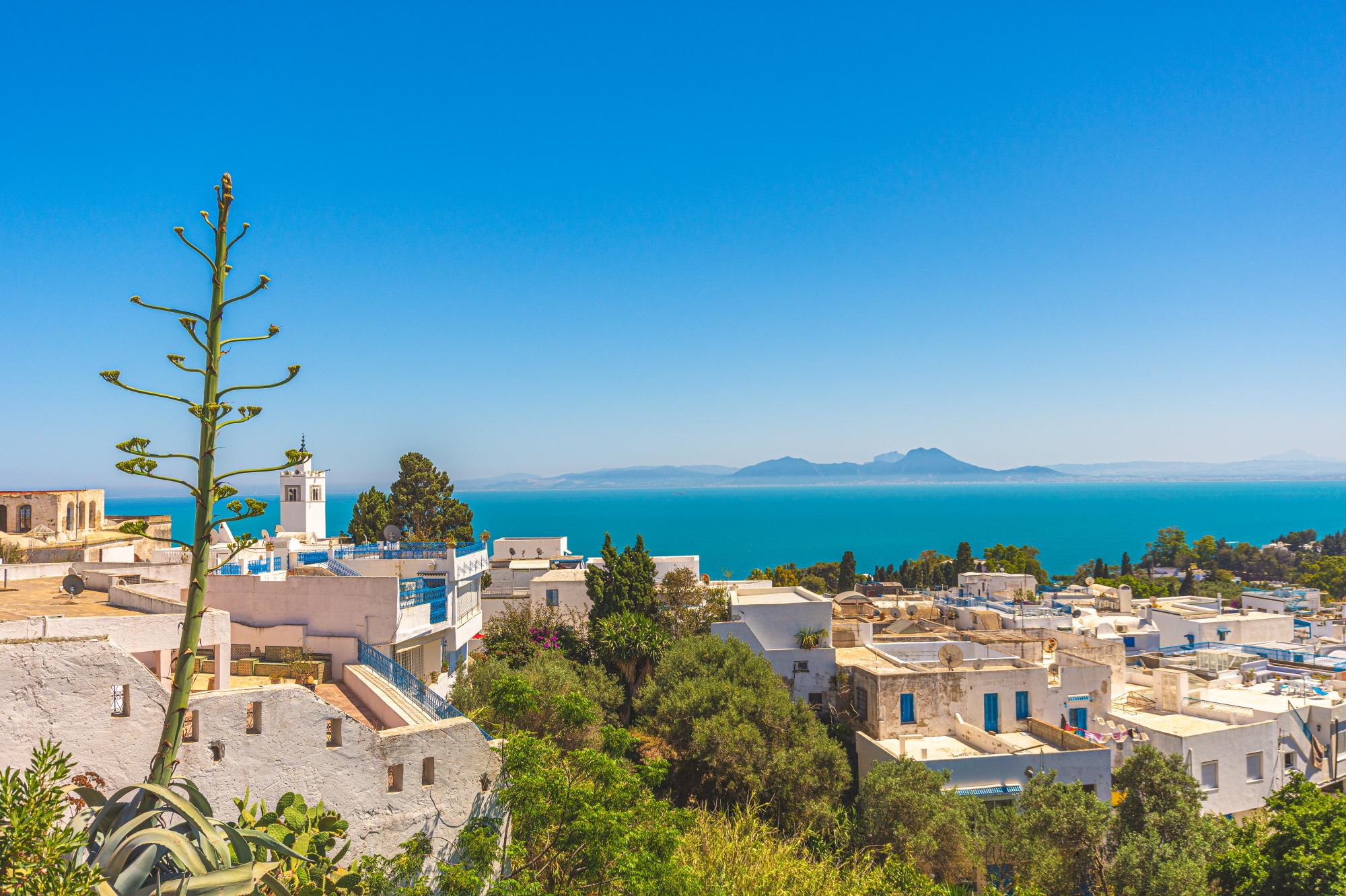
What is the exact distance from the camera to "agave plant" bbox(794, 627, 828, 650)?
84.8 feet

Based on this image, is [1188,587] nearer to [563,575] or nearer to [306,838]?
[563,575]

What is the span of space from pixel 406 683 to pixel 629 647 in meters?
13.4

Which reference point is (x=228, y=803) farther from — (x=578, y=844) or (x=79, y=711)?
(x=578, y=844)

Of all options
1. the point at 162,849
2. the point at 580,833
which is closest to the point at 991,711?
the point at 580,833

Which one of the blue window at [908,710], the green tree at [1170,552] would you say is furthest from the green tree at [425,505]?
the green tree at [1170,552]

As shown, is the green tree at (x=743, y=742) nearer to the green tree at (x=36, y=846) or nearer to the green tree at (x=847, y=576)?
the green tree at (x=36, y=846)

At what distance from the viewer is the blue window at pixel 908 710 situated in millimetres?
22797

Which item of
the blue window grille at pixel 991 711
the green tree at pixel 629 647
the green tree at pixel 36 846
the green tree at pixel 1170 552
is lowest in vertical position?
the green tree at pixel 1170 552

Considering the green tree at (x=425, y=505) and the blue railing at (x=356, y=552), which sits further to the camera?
the green tree at (x=425, y=505)

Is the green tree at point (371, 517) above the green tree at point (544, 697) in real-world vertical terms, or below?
above

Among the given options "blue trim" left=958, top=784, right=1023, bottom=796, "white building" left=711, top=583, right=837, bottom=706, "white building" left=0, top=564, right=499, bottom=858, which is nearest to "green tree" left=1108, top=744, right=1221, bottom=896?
"blue trim" left=958, top=784, right=1023, bottom=796

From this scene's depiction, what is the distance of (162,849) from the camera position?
518 cm

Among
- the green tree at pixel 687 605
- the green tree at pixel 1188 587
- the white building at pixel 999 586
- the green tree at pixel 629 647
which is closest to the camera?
the green tree at pixel 629 647

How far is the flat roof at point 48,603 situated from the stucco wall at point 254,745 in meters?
1.45
